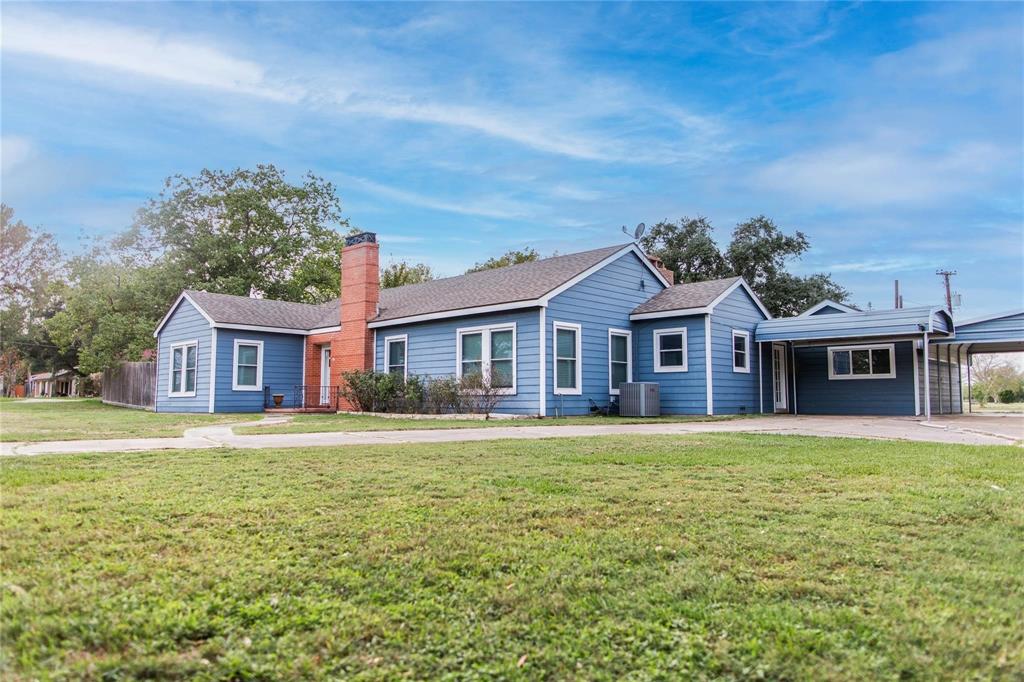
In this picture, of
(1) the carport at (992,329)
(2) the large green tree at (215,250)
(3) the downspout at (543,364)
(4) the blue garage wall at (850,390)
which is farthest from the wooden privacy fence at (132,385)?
(1) the carport at (992,329)

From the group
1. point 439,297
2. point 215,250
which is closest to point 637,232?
point 439,297

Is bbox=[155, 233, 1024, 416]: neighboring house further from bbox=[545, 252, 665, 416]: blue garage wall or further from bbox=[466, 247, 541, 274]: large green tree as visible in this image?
bbox=[466, 247, 541, 274]: large green tree

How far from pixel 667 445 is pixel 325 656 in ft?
21.2

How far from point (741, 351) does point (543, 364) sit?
260 inches

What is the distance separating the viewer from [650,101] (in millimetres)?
14727

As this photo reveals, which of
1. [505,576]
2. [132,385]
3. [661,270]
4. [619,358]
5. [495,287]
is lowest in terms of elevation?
[505,576]

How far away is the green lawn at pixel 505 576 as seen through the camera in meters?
2.31

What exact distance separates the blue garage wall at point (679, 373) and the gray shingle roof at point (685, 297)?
33cm

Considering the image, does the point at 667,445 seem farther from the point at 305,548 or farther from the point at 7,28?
the point at 7,28

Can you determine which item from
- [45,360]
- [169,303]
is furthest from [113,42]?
[45,360]

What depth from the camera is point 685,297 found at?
1789 centimetres

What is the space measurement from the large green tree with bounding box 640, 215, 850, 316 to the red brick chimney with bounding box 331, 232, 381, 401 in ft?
65.6

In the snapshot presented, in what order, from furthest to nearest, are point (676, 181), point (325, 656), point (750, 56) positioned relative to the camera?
1. point (676, 181)
2. point (750, 56)
3. point (325, 656)

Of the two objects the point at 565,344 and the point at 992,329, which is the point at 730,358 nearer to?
the point at 565,344
